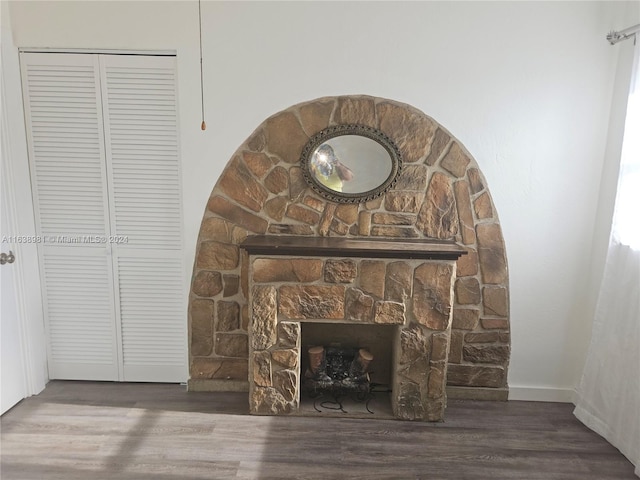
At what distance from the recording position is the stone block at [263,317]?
225cm

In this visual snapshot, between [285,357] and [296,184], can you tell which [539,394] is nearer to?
[285,357]

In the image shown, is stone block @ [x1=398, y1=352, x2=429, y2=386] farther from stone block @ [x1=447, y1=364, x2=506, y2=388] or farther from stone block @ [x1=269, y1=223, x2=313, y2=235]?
stone block @ [x1=269, y1=223, x2=313, y2=235]

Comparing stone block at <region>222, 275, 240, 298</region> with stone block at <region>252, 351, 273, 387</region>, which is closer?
stone block at <region>252, 351, 273, 387</region>

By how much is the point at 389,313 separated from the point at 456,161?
976 mm

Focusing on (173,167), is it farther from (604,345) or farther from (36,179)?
(604,345)

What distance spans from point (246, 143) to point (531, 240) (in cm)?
181

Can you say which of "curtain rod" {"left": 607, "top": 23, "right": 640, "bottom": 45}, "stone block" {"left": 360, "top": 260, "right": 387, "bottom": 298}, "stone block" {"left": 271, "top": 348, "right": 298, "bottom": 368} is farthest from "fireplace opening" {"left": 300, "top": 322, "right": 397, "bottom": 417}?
"curtain rod" {"left": 607, "top": 23, "right": 640, "bottom": 45}

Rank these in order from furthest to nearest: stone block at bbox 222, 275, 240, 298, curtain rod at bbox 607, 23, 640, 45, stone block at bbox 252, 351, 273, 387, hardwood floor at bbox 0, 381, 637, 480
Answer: stone block at bbox 222, 275, 240, 298, stone block at bbox 252, 351, 273, 387, curtain rod at bbox 607, 23, 640, 45, hardwood floor at bbox 0, 381, 637, 480

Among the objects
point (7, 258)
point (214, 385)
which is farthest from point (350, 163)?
point (7, 258)

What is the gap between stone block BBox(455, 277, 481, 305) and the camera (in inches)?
99.3

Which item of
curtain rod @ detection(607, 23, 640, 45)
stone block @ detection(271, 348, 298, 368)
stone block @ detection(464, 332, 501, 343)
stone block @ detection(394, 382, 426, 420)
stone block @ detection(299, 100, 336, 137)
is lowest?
stone block @ detection(394, 382, 426, 420)

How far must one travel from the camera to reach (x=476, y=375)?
2.60 metres

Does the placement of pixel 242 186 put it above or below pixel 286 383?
above

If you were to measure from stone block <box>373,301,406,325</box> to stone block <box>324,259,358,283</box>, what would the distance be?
220 millimetres
